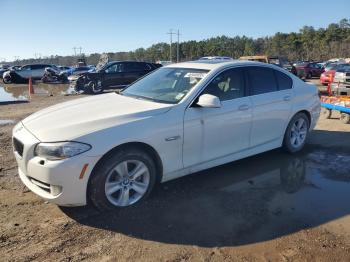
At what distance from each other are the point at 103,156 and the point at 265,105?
9.09ft

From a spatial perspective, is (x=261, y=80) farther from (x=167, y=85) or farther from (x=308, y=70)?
(x=308, y=70)

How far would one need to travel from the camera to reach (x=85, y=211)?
4.20 metres

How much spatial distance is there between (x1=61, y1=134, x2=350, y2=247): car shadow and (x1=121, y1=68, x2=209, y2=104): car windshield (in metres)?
1.22

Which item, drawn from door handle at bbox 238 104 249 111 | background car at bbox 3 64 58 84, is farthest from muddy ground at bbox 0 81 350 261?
background car at bbox 3 64 58 84

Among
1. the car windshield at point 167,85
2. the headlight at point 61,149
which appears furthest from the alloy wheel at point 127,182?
the car windshield at point 167,85

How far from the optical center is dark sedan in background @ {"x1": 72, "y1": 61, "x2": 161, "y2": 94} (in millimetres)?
18422

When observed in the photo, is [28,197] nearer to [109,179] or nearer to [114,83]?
[109,179]

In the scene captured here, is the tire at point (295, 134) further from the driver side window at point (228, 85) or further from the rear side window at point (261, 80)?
the driver side window at point (228, 85)

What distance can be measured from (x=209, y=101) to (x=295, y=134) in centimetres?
257

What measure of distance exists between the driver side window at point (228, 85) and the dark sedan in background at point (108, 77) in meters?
14.1

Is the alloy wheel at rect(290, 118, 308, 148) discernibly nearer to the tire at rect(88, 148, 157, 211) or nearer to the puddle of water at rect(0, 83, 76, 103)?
the tire at rect(88, 148, 157, 211)

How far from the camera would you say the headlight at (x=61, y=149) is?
12.1 feet

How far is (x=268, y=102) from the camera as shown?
559 cm

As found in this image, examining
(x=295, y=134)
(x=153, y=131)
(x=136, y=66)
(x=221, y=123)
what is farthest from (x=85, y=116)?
(x=136, y=66)
